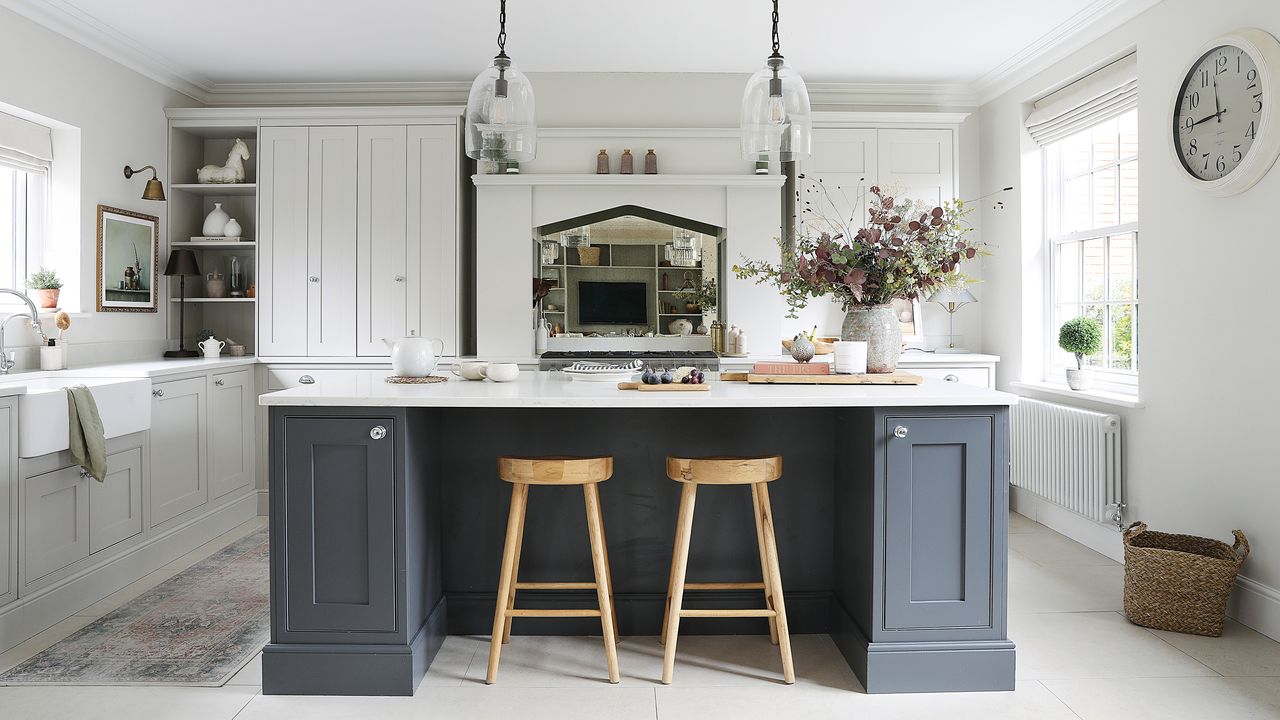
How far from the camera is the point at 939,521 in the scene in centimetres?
247

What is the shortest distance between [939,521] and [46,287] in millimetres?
4188

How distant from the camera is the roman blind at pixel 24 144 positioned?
3.74m

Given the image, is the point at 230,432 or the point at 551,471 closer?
the point at 551,471

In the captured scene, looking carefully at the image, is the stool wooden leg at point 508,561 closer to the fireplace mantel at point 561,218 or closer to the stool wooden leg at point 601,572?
the stool wooden leg at point 601,572

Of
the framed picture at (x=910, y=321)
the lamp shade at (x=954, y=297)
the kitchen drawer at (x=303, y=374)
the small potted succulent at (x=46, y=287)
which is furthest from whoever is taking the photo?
the framed picture at (x=910, y=321)

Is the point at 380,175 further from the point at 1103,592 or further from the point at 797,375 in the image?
the point at 1103,592

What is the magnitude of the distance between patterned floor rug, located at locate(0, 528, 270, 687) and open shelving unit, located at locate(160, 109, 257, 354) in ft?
6.63

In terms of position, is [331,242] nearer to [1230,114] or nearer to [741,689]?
[741,689]

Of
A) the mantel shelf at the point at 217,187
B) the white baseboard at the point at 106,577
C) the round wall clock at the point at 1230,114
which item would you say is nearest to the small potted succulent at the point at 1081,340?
the round wall clock at the point at 1230,114

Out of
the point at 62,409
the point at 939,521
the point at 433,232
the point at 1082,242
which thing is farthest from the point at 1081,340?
the point at 62,409

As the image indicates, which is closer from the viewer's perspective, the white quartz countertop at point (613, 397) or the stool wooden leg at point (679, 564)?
the white quartz countertop at point (613, 397)

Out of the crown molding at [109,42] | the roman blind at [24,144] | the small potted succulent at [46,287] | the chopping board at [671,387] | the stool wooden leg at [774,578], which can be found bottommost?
the stool wooden leg at [774,578]

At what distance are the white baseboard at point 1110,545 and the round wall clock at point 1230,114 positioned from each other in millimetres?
1522

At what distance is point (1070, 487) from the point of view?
13.4 feet
